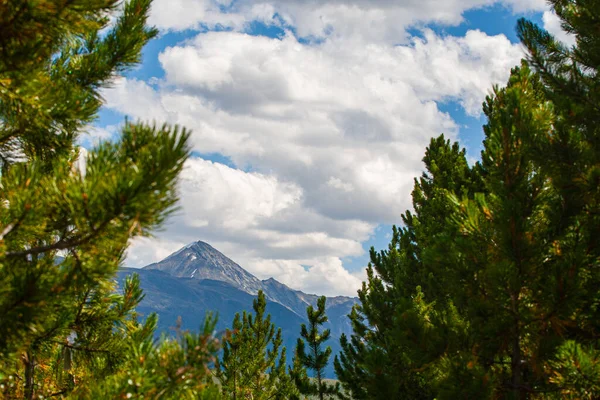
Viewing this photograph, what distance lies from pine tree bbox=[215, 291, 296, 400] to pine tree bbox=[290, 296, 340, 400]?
153 cm

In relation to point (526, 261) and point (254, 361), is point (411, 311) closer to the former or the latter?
point (526, 261)

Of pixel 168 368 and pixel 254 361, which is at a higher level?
pixel 168 368

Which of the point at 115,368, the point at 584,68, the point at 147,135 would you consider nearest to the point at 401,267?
the point at 584,68

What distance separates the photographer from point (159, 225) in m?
3.63

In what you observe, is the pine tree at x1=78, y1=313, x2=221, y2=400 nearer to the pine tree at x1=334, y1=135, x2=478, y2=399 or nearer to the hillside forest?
the hillside forest

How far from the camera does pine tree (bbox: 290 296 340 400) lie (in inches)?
923

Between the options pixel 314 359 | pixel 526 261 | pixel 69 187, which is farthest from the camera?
pixel 314 359

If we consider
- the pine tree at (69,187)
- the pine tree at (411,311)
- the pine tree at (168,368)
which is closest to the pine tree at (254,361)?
the pine tree at (411,311)

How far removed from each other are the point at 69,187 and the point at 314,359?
74.0 ft

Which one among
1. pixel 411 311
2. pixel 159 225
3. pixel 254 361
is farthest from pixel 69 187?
pixel 254 361

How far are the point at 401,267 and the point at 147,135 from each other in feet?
63.4

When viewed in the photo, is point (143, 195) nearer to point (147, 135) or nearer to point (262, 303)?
point (147, 135)

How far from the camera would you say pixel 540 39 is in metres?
8.35

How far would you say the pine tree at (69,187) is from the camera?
11.1 feet
